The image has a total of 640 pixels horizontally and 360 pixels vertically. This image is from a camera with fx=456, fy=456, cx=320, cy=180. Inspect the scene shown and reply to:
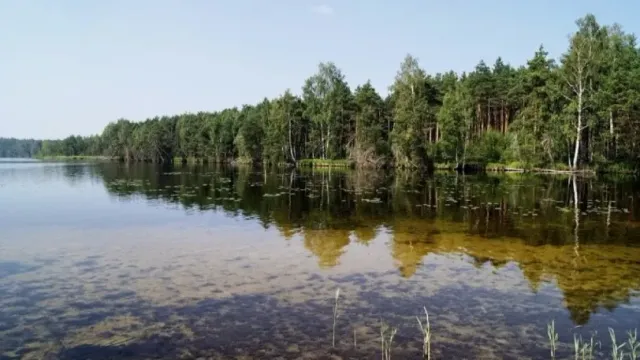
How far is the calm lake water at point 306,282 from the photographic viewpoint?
28.2ft

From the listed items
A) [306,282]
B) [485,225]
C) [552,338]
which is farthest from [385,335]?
[485,225]

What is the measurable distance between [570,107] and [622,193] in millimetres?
24574

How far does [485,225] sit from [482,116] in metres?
82.4

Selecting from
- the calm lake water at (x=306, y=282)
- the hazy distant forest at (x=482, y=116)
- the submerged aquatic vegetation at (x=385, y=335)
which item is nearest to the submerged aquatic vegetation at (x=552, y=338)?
the calm lake water at (x=306, y=282)

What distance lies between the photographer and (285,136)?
10444cm

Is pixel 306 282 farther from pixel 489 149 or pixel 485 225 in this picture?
pixel 489 149

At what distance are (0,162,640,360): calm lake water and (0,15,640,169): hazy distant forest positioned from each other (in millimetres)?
41119

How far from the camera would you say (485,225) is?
22.5 metres

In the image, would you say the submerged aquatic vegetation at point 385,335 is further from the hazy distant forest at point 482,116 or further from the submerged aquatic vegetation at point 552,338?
the hazy distant forest at point 482,116

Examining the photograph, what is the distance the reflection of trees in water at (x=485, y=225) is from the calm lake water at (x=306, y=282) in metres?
0.11

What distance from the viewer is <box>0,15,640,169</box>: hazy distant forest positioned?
197 ft

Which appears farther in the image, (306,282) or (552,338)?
(306,282)

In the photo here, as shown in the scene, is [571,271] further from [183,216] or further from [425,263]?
[183,216]

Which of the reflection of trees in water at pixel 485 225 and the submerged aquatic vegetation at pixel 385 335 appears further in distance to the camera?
the reflection of trees in water at pixel 485 225
